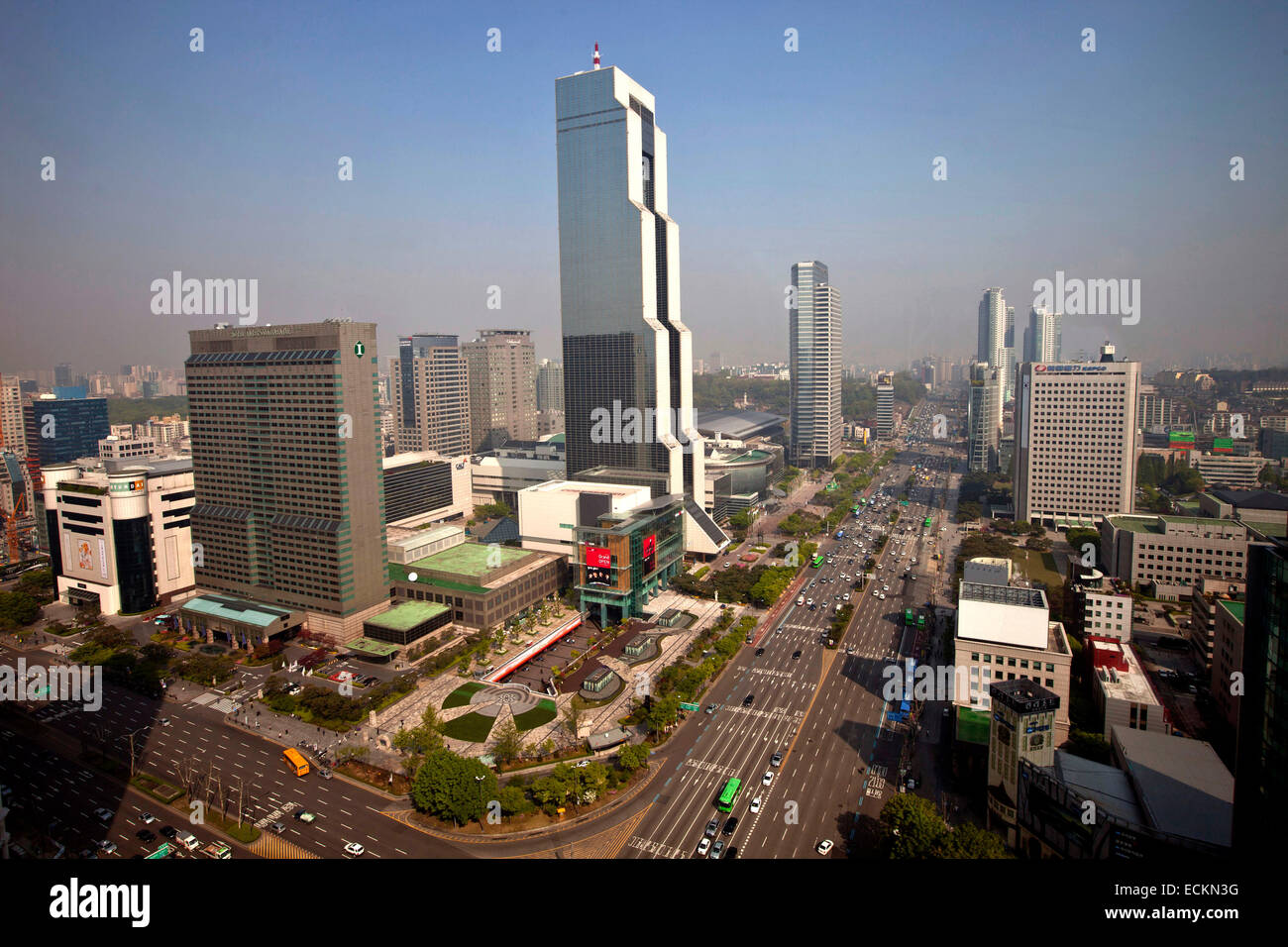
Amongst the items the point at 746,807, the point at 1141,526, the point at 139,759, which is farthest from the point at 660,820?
the point at 1141,526

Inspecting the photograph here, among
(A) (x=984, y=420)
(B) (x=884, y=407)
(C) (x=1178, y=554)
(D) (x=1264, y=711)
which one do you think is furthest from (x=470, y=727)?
(B) (x=884, y=407)

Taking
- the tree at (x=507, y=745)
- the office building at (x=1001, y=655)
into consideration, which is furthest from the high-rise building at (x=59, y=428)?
the office building at (x=1001, y=655)

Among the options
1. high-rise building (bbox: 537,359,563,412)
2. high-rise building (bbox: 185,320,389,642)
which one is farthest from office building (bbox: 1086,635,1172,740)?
high-rise building (bbox: 537,359,563,412)

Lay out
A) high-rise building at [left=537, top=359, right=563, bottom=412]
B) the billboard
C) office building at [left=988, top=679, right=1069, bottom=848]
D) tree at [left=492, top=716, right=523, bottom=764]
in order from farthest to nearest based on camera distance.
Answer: high-rise building at [left=537, top=359, right=563, bottom=412] → the billboard → tree at [left=492, top=716, right=523, bottom=764] → office building at [left=988, top=679, right=1069, bottom=848]

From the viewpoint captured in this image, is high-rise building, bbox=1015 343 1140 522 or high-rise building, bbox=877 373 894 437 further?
high-rise building, bbox=877 373 894 437

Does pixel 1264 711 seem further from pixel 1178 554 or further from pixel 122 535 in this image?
pixel 122 535

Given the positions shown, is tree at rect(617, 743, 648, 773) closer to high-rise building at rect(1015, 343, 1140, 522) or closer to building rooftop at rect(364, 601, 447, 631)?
building rooftop at rect(364, 601, 447, 631)

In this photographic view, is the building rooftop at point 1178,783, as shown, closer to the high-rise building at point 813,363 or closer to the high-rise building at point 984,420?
the high-rise building at point 813,363
